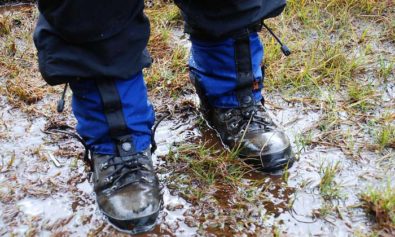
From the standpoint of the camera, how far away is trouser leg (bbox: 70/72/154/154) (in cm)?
151

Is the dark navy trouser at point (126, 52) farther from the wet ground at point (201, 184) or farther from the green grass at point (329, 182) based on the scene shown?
the green grass at point (329, 182)

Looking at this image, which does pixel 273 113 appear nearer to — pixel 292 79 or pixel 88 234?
pixel 292 79

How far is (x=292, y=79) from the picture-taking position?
2.25 m

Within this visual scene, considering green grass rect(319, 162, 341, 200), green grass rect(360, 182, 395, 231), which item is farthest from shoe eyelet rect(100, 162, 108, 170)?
green grass rect(360, 182, 395, 231)

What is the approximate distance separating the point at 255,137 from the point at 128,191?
49 centimetres

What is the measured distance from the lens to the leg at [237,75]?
1627 mm

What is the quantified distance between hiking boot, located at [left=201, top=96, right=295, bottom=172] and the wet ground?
0.16 feet

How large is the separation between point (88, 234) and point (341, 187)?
31.6 inches

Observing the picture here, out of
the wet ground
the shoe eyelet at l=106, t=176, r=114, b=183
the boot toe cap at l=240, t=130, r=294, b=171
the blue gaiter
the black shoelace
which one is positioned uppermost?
the blue gaiter

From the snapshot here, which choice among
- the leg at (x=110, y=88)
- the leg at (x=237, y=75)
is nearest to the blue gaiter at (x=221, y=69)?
the leg at (x=237, y=75)

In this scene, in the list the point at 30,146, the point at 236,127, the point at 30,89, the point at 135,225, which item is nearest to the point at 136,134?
the point at 135,225

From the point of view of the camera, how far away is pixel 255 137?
174 cm

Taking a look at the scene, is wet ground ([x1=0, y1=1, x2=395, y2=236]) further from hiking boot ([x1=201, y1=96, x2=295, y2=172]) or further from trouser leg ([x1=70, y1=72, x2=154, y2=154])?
trouser leg ([x1=70, y1=72, x2=154, y2=154])

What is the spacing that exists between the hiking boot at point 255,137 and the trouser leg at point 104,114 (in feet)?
1.06
